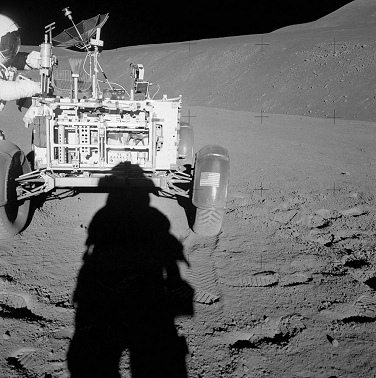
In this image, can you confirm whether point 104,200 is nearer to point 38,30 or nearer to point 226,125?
point 226,125

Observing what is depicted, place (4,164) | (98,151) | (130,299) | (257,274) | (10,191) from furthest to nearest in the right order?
(98,151) → (10,191) → (4,164) → (257,274) → (130,299)

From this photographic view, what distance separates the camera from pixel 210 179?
4520 millimetres

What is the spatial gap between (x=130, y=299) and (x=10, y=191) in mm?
2008

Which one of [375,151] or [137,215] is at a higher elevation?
[375,151]

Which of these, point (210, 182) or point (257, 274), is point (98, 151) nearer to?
point (210, 182)

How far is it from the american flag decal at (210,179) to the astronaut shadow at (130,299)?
80 cm

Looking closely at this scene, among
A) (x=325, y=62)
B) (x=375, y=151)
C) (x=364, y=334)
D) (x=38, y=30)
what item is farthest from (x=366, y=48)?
(x=38, y=30)

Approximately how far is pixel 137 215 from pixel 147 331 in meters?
2.72

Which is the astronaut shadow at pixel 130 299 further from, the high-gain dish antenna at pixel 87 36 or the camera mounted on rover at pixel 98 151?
the high-gain dish antenna at pixel 87 36

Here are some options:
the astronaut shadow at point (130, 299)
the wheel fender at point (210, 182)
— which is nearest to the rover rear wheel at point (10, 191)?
the astronaut shadow at point (130, 299)

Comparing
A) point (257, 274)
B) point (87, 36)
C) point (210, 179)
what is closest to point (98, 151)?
point (210, 179)

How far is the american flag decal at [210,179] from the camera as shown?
4.51 m

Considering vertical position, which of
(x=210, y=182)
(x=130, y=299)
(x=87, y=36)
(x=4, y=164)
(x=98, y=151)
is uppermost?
(x=87, y=36)

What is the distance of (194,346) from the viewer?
2.94m
